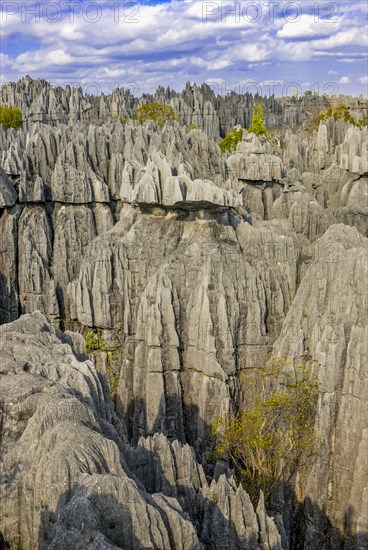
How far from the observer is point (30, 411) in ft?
41.4

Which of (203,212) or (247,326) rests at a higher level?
(203,212)

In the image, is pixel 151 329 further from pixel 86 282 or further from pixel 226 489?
pixel 226 489

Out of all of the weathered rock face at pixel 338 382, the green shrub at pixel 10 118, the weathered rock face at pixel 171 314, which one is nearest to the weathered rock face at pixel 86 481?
the weathered rock face at pixel 171 314

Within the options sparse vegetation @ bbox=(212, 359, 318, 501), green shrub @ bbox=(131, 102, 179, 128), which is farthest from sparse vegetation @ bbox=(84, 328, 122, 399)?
green shrub @ bbox=(131, 102, 179, 128)

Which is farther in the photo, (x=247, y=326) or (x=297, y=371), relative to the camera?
(x=247, y=326)

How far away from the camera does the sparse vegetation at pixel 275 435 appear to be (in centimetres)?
1970

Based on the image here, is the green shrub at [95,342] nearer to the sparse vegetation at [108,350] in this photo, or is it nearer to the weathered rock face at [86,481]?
the sparse vegetation at [108,350]

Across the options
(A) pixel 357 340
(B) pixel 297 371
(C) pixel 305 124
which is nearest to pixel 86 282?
(B) pixel 297 371

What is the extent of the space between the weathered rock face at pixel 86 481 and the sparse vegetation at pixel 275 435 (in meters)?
6.13

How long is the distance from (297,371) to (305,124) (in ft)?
216

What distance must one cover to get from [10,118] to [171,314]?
176 ft

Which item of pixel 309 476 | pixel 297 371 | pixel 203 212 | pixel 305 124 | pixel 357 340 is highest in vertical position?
pixel 305 124

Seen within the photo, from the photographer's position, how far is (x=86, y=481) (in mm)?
10156

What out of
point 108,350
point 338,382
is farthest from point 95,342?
point 338,382
